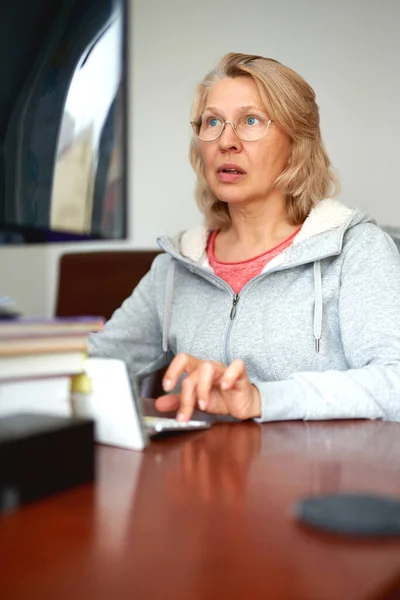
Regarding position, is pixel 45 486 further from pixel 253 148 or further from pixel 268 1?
pixel 268 1

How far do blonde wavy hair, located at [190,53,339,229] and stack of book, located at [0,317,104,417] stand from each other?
949 millimetres

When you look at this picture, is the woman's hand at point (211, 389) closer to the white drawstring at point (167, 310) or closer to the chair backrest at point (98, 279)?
the white drawstring at point (167, 310)

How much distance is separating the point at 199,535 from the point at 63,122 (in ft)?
1.46

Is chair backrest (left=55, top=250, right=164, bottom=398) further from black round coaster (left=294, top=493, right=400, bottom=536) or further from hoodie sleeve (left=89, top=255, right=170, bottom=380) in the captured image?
black round coaster (left=294, top=493, right=400, bottom=536)

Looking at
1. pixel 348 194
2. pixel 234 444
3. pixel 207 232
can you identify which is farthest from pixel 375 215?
pixel 234 444

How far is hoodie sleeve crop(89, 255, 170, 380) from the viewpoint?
170 centimetres

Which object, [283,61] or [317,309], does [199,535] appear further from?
[283,61]

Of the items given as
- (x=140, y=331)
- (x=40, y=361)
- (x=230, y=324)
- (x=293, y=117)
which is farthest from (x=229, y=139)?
(x=40, y=361)

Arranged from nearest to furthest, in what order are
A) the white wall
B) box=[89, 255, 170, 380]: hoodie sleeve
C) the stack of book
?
the stack of book → box=[89, 255, 170, 380]: hoodie sleeve → the white wall

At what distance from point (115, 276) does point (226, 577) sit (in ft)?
5.45

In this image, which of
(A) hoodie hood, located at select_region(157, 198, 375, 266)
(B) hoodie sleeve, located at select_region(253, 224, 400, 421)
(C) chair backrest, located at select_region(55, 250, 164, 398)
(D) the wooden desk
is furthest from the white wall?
(D) the wooden desk

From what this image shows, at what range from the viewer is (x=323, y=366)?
146cm

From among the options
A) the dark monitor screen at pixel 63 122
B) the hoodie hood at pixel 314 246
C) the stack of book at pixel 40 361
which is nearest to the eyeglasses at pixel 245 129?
the hoodie hood at pixel 314 246

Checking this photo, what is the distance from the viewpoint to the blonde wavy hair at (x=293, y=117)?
5.18 feet
